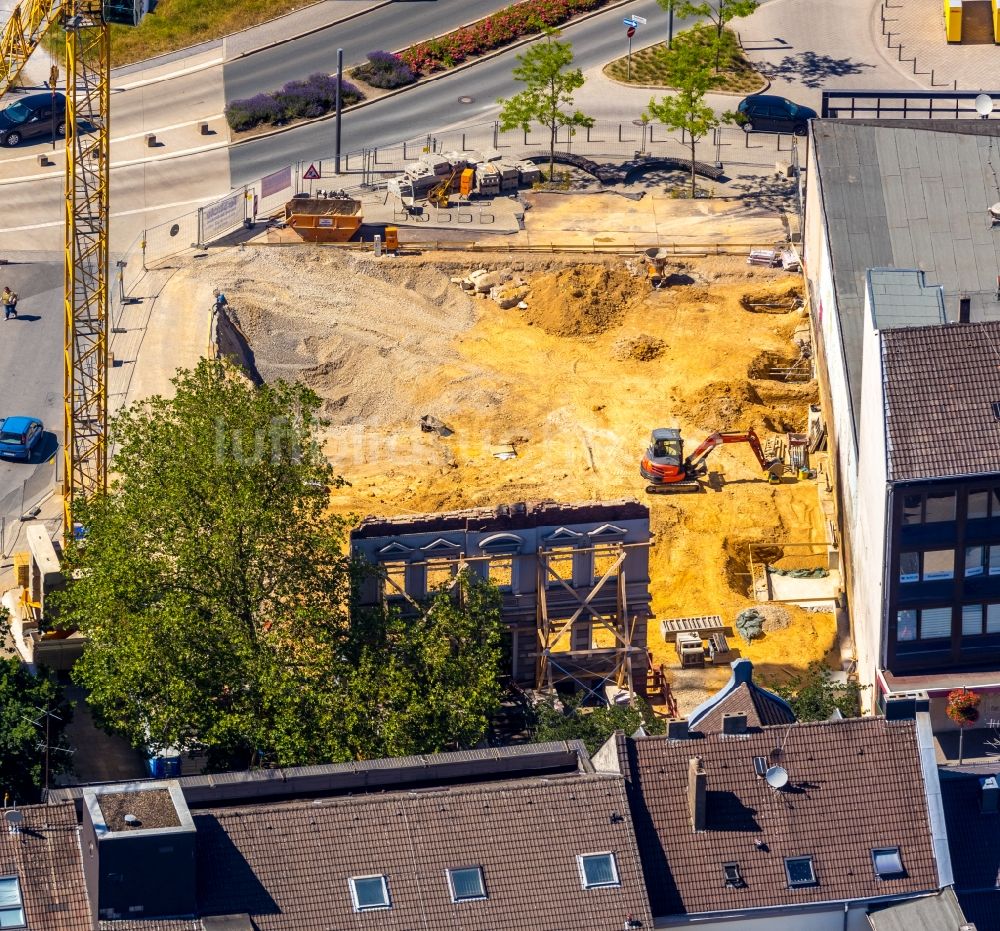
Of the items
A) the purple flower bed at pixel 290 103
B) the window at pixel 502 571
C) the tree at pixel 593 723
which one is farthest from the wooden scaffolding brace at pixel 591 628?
the purple flower bed at pixel 290 103

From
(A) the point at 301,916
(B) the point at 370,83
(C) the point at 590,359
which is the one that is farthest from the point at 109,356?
(A) the point at 301,916

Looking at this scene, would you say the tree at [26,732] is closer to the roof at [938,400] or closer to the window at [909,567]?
the window at [909,567]

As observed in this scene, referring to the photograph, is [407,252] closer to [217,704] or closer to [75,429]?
[75,429]

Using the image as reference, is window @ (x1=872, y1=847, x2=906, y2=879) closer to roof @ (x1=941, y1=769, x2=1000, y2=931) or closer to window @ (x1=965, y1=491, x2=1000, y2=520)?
roof @ (x1=941, y1=769, x2=1000, y2=931)

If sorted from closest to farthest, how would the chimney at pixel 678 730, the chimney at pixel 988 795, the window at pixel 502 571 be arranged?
the chimney at pixel 678 730
the chimney at pixel 988 795
the window at pixel 502 571

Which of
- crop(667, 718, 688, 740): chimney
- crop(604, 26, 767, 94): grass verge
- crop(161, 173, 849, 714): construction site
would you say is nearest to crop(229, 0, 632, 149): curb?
crop(604, 26, 767, 94): grass verge

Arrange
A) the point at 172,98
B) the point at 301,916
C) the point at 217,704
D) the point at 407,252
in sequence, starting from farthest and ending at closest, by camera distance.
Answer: the point at 172,98
the point at 407,252
the point at 217,704
the point at 301,916
